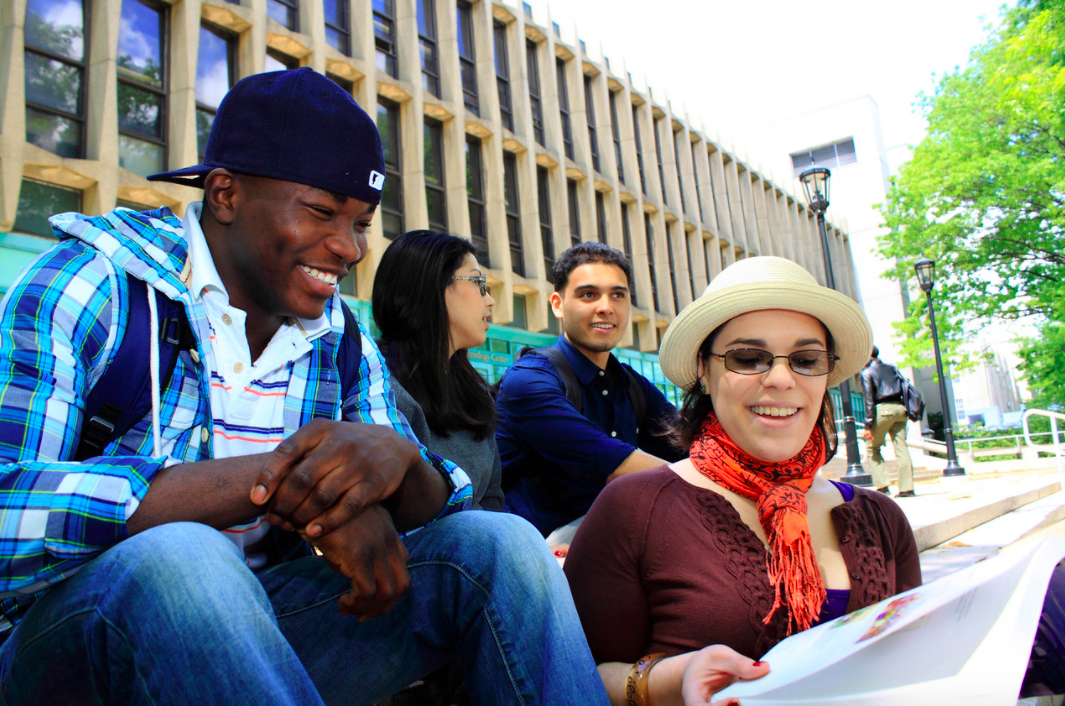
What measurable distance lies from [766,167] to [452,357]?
38628 millimetres

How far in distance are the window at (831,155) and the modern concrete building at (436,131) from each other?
14.6m

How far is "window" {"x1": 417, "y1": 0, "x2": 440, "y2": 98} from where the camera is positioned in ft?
65.5

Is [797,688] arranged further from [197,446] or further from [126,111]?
[126,111]

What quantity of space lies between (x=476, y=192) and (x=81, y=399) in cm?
1982

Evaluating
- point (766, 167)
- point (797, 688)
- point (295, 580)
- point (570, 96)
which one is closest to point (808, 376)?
point (797, 688)

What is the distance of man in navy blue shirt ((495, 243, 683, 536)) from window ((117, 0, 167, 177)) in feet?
38.2

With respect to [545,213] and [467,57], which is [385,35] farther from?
[545,213]

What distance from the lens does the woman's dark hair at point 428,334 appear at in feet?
11.2

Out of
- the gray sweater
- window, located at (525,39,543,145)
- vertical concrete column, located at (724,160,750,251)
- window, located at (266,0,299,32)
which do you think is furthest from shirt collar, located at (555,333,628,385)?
vertical concrete column, located at (724,160,750,251)

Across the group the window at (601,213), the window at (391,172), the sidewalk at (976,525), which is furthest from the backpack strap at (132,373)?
the window at (601,213)

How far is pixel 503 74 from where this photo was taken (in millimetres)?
22609

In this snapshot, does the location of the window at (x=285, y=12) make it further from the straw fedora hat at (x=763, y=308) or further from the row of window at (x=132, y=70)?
the straw fedora hat at (x=763, y=308)

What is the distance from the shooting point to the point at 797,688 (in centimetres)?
141

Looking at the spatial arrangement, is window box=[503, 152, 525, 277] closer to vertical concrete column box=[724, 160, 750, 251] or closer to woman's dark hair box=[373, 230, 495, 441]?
vertical concrete column box=[724, 160, 750, 251]
